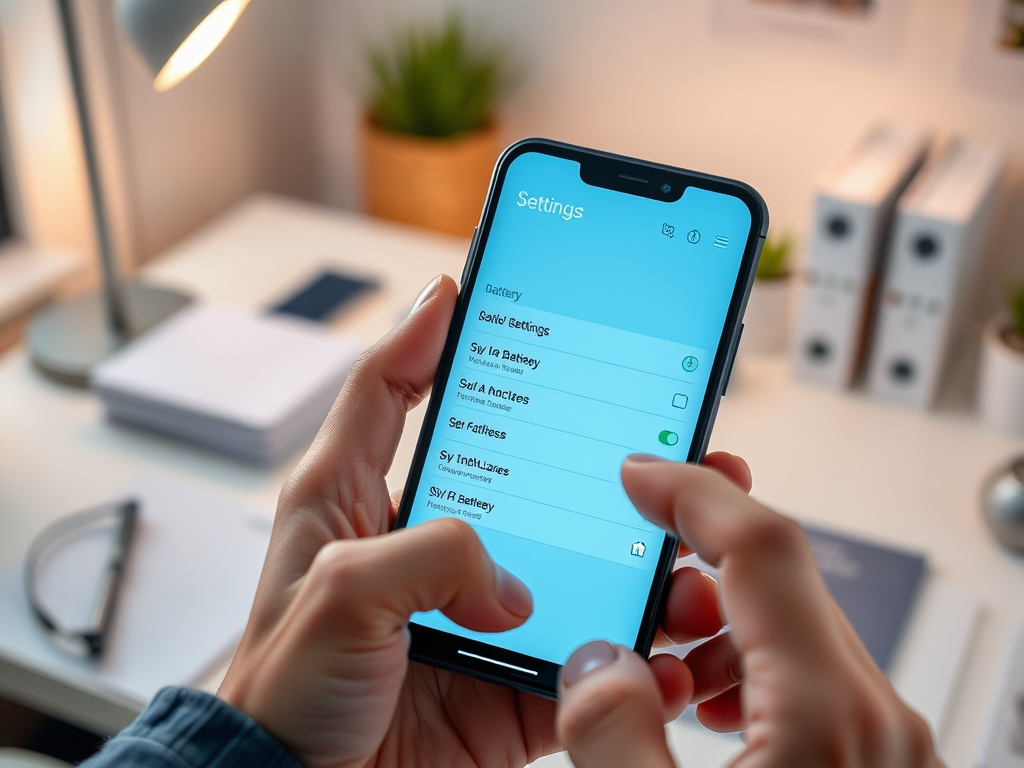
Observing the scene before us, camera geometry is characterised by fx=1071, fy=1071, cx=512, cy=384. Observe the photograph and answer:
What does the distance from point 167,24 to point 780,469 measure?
677 mm

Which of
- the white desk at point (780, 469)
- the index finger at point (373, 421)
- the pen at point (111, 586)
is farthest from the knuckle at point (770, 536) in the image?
the pen at point (111, 586)

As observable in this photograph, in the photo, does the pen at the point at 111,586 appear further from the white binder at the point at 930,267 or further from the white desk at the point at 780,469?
the white binder at the point at 930,267

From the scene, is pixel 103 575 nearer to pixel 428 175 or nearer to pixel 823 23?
pixel 428 175

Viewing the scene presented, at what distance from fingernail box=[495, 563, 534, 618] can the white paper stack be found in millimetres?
512

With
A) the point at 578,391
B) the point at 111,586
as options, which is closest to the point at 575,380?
the point at 578,391

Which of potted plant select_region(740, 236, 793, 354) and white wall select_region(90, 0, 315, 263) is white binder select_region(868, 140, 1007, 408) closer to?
potted plant select_region(740, 236, 793, 354)

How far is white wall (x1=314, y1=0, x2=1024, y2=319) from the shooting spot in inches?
48.5

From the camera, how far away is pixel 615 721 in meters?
0.46

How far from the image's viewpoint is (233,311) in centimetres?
117

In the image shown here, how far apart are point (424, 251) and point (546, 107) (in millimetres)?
287

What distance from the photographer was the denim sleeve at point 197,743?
0.50m

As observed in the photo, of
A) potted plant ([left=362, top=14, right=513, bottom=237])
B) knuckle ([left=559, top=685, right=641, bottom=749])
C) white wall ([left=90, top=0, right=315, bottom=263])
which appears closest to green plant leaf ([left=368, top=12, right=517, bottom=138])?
potted plant ([left=362, top=14, right=513, bottom=237])

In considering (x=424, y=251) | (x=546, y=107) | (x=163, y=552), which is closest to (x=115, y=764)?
(x=163, y=552)

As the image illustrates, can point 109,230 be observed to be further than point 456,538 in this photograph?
Yes
